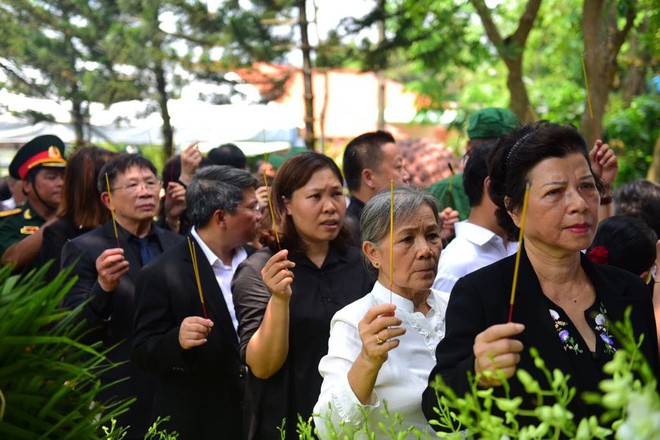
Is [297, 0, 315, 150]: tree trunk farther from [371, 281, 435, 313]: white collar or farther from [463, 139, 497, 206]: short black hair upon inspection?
[371, 281, 435, 313]: white collar

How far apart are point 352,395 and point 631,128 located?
30.5 ft

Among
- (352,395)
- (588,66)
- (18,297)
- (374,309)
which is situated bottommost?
(352,395)

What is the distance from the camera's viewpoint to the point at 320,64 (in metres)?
13.4

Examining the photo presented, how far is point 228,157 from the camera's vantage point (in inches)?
258

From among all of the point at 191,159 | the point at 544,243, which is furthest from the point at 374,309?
the point at 191,159

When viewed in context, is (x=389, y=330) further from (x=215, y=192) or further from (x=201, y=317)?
(x=215, y=192)

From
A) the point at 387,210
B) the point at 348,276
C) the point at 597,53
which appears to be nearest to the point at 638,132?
the point at 597,53

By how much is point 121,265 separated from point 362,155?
1.85m

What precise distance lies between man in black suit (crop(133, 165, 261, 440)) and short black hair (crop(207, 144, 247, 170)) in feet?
6.72

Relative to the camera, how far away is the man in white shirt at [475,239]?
4.09 metres

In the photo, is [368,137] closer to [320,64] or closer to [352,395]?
[352,395]

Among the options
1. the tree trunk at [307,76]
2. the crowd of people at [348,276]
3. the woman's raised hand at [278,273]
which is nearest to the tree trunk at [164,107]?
the tree trunk at [307,76]

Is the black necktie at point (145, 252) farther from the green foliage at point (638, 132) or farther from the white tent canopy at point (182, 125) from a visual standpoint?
the white tent canopy at point (182, 125)

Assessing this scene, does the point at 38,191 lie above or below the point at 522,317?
above
